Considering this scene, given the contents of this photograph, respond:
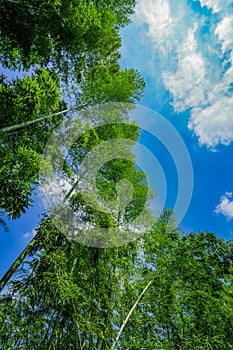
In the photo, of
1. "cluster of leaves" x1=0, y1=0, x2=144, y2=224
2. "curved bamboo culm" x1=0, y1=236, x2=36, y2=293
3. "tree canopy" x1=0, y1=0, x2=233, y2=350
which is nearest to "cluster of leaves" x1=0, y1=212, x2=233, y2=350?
"tree canopy" x1=0, y1=0, x2=233, y2=350

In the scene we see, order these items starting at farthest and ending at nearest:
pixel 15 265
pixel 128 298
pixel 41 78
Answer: pixel 41 78 < pixel 15 265 < pixel 128 298

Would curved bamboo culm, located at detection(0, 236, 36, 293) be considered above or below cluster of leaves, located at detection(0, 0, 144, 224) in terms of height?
below

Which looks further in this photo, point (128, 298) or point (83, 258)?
point (83, 258)

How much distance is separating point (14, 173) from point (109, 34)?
16.4 ft

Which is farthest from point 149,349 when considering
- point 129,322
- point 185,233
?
point 185,233

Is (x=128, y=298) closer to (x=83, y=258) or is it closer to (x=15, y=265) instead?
(x=83, y=258)

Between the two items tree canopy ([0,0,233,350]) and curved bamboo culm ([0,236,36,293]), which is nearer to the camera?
tree canopy ([0,0,233,350])

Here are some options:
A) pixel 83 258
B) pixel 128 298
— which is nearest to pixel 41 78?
pixel 83 258

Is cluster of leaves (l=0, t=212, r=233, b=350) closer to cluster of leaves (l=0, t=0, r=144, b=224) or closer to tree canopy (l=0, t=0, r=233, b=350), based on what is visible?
tree canopy (l=0, t=0, r=233, b=350)

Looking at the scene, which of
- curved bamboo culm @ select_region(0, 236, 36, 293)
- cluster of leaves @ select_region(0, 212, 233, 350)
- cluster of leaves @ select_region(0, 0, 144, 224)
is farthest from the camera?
cluster of leaves @ select_region(0, 0, 144, 224)

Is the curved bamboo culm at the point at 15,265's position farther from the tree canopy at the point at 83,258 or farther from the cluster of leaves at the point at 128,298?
the cluster of leaves at the point at 128,298

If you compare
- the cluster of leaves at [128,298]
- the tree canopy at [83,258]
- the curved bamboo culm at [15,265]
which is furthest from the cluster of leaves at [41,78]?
the cluster of leaves at [128,298]

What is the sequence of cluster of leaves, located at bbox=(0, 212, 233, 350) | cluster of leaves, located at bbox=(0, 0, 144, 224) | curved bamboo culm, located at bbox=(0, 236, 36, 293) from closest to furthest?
cluster of leaves, located at bbox=(0, 212, 233, 350), curved bamboo culm, located at bbox=(0, 236, 36, 293), cluster of leaves, located at bbox=(0, 0, 144, 224)

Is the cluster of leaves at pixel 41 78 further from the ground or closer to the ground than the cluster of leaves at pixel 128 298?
further from the ground
